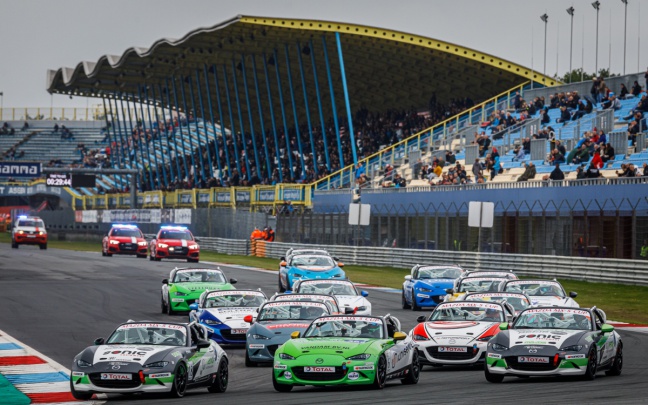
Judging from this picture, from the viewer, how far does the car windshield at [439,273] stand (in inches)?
1193

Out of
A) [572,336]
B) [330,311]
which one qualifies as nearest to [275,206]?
[330,311]

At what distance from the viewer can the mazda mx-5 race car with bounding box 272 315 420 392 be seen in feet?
51.4

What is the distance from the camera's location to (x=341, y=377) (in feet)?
51.3

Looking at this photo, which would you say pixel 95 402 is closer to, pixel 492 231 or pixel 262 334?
pixel 262 334

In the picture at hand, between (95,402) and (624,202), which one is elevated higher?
(624,202)

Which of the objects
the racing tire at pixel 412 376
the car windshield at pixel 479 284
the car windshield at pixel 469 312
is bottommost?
the racing tire at pixel 412 376

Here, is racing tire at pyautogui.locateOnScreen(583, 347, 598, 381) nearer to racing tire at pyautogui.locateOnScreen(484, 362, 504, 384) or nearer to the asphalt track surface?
the asphalt track surface

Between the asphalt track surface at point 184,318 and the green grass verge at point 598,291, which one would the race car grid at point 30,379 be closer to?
the asphalt track surface at point 184,318

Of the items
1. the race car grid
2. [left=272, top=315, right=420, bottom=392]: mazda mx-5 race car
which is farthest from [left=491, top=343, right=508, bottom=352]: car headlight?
the race car grid

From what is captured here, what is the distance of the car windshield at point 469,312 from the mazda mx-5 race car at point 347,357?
8.11ft

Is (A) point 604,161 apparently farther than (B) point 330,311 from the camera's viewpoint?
Yes

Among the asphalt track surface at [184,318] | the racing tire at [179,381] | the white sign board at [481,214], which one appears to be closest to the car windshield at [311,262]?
the asphalt track surface at [184,318]

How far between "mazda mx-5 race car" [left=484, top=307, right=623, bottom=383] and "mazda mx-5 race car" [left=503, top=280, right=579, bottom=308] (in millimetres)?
6838

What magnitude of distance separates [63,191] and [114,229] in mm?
48885
